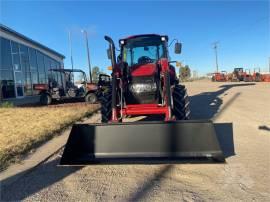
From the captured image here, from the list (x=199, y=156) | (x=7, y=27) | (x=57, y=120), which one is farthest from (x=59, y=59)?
(x=199, y=156)

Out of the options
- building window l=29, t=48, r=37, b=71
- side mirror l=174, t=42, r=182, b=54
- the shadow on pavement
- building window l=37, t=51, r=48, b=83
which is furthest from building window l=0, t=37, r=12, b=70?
side mirror l=174, t=42, r=182, b=54

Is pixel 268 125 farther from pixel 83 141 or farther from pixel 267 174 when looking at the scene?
pixel 83 141

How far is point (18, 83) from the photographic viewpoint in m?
25.3

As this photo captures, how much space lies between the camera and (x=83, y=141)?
219 inches

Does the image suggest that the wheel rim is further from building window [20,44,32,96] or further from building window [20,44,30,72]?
building window [20,44,30,72]

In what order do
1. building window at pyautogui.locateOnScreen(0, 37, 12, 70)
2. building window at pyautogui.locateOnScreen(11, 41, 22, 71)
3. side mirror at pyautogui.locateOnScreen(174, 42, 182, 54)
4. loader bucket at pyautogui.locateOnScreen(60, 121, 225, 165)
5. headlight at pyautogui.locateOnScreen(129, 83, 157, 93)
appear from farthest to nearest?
building window at pyautogui.locateOnScreen(11, 41, 22, 71)
building window at pyautogui.locateOnScreen(0, 37, 12, 70)
side mirror at pyautogui.locateOnScreen(174, 42, 182, 54)
headlight at pyautogui.locateOnScreen(129, 83, 157, 93)
loader bucket at pyautogui.locateOnScreen(60, 121, 225, 165)

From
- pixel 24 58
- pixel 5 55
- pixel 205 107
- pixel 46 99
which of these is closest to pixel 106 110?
pixel 205 107

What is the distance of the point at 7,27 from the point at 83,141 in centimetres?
2158

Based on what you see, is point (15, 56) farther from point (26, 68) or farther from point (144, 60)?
point (144, 60)

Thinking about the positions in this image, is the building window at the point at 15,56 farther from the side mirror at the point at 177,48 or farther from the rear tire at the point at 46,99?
the side mirror at the point at 177,48

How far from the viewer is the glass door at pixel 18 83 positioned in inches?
977

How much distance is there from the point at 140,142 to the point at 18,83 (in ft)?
72.6

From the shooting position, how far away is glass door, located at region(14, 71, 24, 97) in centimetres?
2480

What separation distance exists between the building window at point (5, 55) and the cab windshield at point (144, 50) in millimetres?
16585
